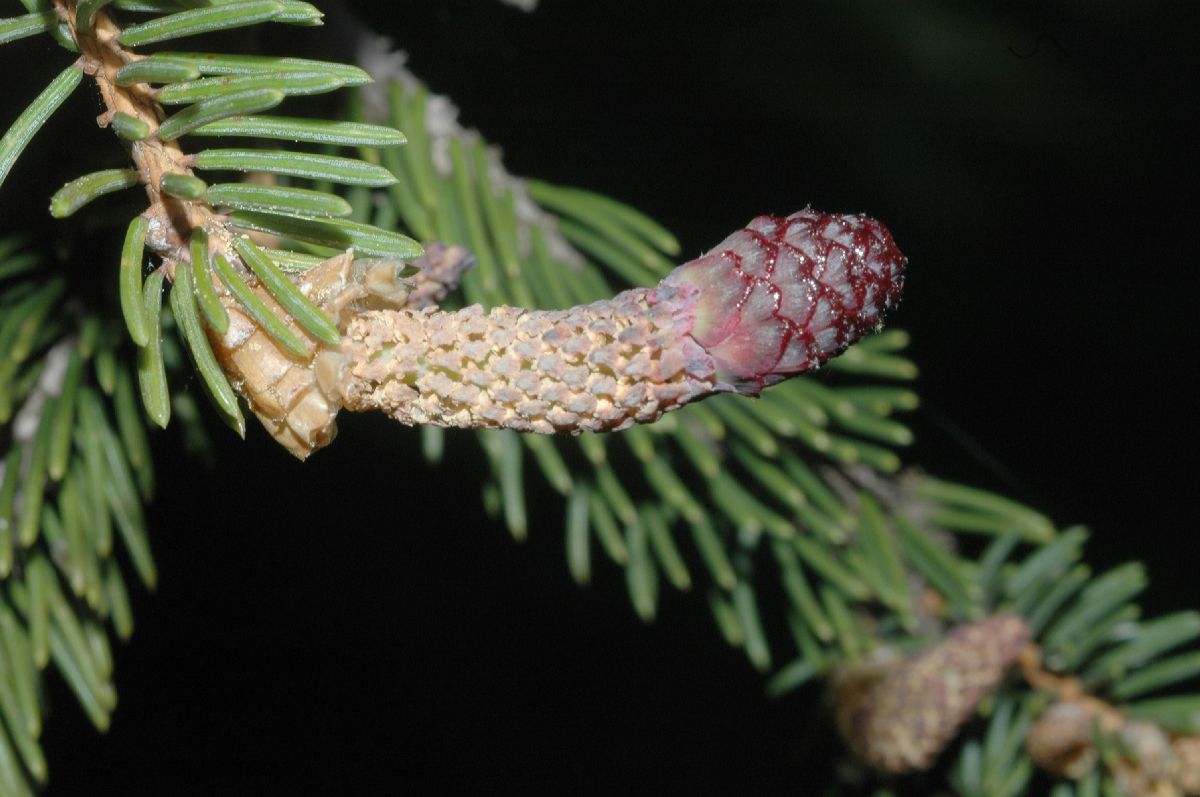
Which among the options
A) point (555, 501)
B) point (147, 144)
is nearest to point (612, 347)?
point (147, 144)

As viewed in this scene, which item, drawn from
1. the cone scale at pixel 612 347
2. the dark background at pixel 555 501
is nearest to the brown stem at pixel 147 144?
the cone scale at pixel 612 347

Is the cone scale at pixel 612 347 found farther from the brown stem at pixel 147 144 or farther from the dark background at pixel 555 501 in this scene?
the dark background at pixel 555 501

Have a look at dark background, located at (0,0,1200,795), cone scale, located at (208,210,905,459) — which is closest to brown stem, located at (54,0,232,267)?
cone scale, located at (208,210,905,459)

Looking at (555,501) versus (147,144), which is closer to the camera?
(147,144)

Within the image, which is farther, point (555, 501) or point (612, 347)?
point (555, 501)

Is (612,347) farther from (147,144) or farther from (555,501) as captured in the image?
(555,501)

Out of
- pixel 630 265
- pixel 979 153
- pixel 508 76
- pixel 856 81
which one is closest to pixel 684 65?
pixel 856 81

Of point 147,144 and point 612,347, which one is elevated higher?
point 147,144

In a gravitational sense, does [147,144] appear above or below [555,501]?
above
